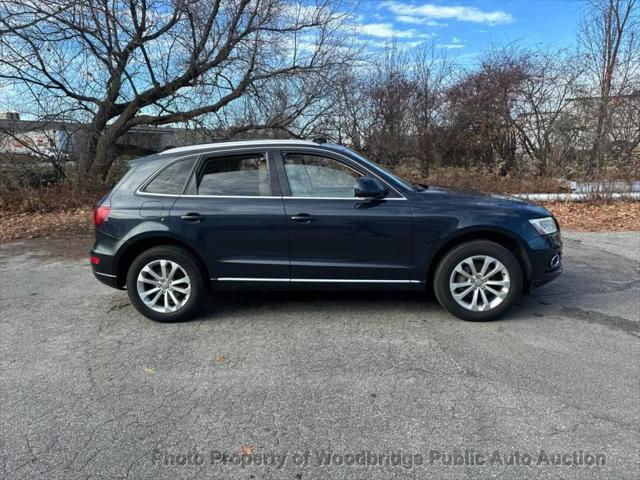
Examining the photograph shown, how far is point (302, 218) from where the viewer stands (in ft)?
13.9

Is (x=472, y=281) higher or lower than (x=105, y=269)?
lower

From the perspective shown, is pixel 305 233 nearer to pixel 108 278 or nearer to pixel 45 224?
pixel 108 278

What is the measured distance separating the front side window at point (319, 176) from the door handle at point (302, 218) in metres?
0.21

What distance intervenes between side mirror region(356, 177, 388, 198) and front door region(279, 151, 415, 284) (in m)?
0.07

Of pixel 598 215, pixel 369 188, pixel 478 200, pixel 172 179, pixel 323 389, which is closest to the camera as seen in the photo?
pixel 323 389

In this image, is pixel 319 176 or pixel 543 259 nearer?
pixel 543 259

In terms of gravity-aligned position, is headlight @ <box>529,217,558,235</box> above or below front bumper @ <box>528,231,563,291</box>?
above

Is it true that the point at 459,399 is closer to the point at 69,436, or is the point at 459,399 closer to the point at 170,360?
the point at 170,360

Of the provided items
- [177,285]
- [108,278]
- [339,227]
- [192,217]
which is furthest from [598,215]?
[108,278]

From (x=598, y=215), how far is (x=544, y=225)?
278 inches

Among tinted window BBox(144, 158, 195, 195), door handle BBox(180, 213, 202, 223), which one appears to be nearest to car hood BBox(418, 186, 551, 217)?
door handle BBox(180, 213, 202, 223)

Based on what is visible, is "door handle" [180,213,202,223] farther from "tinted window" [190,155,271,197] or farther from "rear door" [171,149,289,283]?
"tinted window" [190,155,271,197]

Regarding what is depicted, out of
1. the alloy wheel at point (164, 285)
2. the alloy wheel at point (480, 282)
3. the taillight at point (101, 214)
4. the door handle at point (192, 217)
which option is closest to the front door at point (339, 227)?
the alloy wheel at point (480, 282)

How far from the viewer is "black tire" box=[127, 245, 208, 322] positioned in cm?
434
